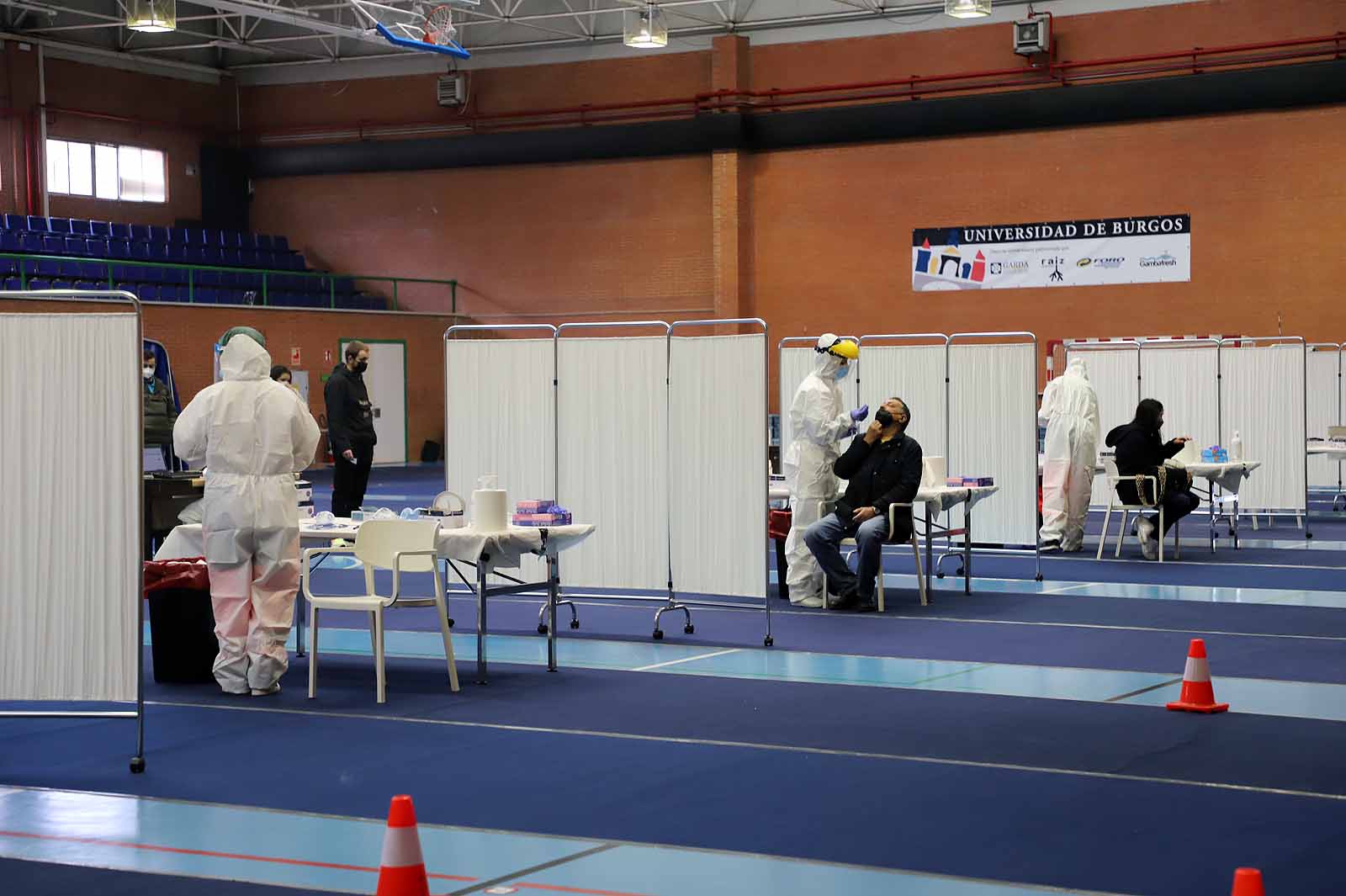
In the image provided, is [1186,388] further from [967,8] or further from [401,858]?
[401,858]

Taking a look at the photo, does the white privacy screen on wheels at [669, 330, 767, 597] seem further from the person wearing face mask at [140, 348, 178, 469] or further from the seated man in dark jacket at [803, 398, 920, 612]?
the person wearing face mask at [140, 348, 178, 469]

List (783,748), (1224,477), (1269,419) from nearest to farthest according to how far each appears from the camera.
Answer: (783,748) → (1224,477) → (1269,419)

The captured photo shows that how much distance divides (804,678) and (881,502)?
2.68m

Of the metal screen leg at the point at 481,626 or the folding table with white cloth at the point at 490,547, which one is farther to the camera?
the folding table with white cloth at the point at 490,547

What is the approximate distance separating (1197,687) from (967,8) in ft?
46.5

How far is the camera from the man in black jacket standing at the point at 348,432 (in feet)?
44.1

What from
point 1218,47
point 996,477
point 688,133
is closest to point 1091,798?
point 996,477

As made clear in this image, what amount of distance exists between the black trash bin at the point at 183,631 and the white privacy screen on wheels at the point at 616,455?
Answer: 2529 millimetres

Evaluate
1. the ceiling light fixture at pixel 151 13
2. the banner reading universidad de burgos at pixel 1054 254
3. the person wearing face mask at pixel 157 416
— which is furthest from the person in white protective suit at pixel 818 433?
the banner reading universidad de burgos at pixel 1054 254

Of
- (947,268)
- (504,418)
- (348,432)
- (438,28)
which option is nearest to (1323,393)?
(947,268)

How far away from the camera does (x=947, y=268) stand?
78.2 ft

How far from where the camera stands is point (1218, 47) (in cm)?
2188

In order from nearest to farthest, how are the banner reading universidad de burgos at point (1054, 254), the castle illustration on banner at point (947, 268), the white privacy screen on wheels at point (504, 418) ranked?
the white privacy screen on wheels at point (504, 418), the banner reading universidad de burgos at point (1054, 254), the castle illustration on banner at point (947, 268)

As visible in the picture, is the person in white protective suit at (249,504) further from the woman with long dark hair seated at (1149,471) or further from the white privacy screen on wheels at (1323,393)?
the white privacy screen on wheels at (1323,393)
